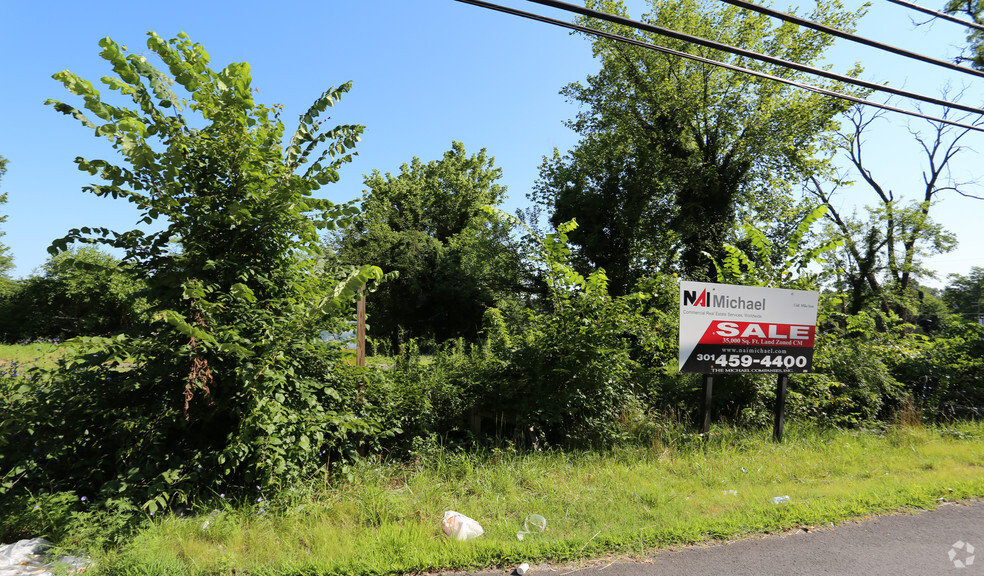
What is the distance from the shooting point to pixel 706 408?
6.80 metres

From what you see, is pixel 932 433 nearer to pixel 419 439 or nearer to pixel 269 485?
pixel 419 439

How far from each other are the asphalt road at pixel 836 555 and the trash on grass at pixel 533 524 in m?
0.47

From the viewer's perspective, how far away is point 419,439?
562 centimetres

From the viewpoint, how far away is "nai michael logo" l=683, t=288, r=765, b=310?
21.5 feet

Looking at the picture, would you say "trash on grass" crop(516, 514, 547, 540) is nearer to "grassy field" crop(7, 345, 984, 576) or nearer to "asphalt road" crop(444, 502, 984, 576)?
"grassy field" crop(7, 345, 984, 576)

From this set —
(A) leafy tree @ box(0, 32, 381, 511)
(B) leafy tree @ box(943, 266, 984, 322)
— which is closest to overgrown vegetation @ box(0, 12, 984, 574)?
(A) leafy tree @ box(0, 32, 381, 511)

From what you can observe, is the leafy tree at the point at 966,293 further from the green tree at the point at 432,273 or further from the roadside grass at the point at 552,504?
the roadside grass at the point at 552,504

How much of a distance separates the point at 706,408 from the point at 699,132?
16807 mm

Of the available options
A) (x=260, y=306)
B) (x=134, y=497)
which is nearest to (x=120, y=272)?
(x=260, y=306)

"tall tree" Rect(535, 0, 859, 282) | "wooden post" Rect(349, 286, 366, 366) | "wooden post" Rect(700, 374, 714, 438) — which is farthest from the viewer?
"tall tree" Rect(535, 0, 859, 282)

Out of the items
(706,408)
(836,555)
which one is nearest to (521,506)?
(836,555)

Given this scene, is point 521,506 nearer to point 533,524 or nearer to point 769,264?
point 533,524

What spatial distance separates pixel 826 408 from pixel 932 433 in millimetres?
1357

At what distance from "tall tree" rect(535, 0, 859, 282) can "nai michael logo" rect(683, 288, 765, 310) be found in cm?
1270
